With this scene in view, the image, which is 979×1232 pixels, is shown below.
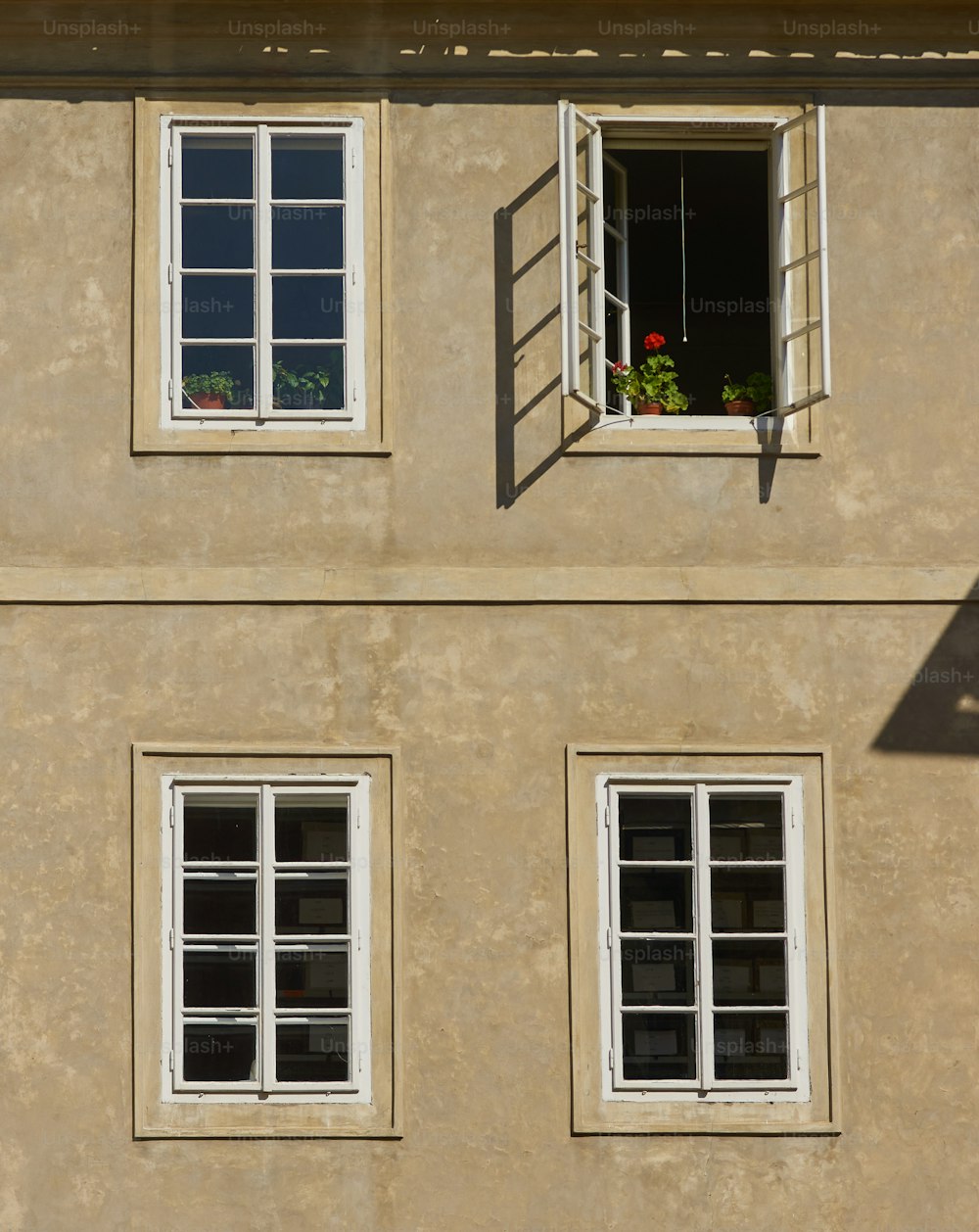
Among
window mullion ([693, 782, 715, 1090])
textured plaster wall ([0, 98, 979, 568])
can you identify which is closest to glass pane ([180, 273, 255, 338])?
textured plaster wall ([0, 98, 979, 568])

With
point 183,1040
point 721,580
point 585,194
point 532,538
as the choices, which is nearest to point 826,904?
point 721,580

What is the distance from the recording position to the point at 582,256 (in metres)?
10.2

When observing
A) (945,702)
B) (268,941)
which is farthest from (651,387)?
(268,941)

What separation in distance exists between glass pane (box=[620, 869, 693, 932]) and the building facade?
0.10 ft

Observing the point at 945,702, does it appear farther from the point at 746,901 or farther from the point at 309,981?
the point at 309,981

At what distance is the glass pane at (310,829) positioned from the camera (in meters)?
10.2

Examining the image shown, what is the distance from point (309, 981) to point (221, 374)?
3.58 metres

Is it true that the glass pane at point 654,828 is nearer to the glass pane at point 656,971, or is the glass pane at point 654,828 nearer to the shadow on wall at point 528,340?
the glass pane at point 656,971

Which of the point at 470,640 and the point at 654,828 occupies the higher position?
the point at 470,640

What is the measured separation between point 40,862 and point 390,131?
4.75 metres

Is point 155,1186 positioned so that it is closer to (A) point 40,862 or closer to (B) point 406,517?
(A) point 40,862

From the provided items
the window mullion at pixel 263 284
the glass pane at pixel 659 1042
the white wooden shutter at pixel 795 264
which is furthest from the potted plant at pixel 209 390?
the glass pane at pixel 659 1042

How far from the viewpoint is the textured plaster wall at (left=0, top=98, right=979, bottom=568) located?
10.4m

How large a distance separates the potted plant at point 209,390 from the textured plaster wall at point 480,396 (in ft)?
1.21
